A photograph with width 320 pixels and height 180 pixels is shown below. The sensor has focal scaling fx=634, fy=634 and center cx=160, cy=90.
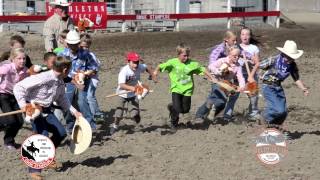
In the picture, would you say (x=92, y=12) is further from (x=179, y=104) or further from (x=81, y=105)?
(x=81, y=105)

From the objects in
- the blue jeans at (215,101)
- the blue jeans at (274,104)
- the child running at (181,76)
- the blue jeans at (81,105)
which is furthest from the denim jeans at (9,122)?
the blue jeans at (274,104)

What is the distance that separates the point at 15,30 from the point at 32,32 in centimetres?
75

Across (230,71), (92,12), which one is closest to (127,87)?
(230,71)

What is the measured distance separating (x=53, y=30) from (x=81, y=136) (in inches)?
128

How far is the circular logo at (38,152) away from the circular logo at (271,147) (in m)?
2.64

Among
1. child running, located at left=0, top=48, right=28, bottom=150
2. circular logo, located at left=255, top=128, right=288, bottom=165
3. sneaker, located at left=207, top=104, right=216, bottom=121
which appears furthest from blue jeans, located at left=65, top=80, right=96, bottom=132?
circular logo, located at left=255, top=128, right=288, bottom=165

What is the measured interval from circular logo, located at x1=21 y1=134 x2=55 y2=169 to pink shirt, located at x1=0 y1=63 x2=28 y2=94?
1678 mm

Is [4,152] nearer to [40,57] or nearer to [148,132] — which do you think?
[148,132]

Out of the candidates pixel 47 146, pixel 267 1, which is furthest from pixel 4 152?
pixel 267 1

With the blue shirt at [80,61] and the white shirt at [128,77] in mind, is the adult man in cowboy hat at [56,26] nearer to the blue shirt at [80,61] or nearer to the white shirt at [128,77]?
the blue shirt at [80,61]

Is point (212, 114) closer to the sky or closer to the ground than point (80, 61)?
closer to the ground

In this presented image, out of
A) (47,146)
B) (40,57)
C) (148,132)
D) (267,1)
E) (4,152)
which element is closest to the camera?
(47,146)

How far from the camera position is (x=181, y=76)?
10109mm

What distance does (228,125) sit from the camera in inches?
412
